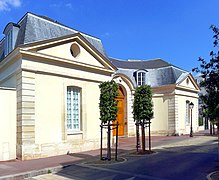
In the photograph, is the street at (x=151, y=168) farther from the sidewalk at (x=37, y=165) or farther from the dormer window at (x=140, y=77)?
the dormer window at (x=140, y=77)

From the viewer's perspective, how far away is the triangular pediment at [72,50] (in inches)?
452

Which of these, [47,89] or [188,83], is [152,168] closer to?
[47,89]

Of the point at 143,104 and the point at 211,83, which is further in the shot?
the point at 143,104

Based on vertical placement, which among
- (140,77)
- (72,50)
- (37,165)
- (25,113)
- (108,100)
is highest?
(72,50)

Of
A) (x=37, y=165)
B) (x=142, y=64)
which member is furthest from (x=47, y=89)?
(x=142, y=64)

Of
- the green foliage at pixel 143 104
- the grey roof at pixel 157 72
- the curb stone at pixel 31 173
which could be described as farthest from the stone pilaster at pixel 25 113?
the grey roof at pixel 157 72

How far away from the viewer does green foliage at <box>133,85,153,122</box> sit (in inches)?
463

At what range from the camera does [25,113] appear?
35.1ft

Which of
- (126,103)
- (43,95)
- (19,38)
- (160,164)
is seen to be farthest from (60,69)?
(126,103)

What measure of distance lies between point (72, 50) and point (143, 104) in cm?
444

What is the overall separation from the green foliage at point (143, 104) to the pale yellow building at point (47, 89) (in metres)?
2.68

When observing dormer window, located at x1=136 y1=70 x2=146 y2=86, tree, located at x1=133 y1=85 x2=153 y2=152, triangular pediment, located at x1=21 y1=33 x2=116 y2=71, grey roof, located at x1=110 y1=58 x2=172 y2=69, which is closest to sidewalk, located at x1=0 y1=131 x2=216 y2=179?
tree, located at x1=133 y1=85 x2=153 y2=152

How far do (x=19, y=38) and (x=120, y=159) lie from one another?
696 centimetres

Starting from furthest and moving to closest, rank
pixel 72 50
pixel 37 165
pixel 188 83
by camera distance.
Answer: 1. pixel 188 83
2. pixel 72 50
3. pixel 37 165
